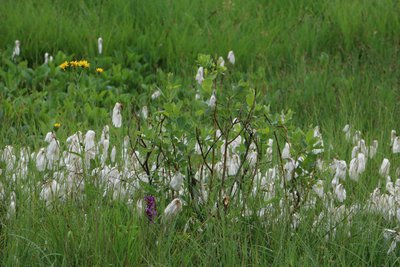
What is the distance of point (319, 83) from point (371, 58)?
2.44 ft

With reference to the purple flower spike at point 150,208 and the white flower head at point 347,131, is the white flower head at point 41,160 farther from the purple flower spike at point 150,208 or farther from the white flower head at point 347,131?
the white flower head at point 347,131

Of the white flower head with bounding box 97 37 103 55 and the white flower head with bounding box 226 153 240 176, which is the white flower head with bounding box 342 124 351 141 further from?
the white flower head with bounding box 97 37 103 55

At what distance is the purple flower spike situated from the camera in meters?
3.25


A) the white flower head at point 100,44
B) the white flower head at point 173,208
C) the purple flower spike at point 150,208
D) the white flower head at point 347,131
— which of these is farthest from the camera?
the white flower head at point 100,44

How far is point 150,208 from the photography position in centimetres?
327

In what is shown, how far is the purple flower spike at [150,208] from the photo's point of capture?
3.25m

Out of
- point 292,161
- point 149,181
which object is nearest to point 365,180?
point 292,161

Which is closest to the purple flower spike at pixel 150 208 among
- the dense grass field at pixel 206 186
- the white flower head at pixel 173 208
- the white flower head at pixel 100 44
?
the dense grass field at pixel 206 186

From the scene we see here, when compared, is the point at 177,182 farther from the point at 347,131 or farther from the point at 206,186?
the point at 347,131

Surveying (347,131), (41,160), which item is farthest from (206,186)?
(347,131)

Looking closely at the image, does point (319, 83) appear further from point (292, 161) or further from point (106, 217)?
point (106, 217)

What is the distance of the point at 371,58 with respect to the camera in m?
6.48

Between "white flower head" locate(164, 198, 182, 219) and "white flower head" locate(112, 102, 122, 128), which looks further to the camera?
"white flower head" locate(112, 102, 122, 128)

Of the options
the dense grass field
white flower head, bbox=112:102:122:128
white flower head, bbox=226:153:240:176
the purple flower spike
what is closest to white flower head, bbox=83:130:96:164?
the dense grass field
